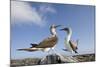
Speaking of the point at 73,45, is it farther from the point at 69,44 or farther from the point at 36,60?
the point at 36,60

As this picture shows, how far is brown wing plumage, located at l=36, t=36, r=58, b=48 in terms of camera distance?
2543mm

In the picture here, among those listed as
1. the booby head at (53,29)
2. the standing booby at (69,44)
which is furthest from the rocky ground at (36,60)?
the booby head at (53,29)

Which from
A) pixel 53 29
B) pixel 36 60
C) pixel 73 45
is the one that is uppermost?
pixel 53 29

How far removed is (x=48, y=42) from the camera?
2.58 metres

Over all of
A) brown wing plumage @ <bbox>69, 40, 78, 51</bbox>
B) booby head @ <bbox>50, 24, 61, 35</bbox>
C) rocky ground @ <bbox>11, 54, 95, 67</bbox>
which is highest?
booby head @ <bbox>50, 24, 61, 35</bbox>

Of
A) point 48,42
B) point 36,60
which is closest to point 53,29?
point 48,42

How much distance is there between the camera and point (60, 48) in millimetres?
2623

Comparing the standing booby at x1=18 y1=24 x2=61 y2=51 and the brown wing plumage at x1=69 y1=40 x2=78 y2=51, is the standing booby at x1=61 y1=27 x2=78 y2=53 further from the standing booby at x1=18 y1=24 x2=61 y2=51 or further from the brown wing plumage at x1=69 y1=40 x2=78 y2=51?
the standing booby at x1=18 y1=24 x2=61 y2=51

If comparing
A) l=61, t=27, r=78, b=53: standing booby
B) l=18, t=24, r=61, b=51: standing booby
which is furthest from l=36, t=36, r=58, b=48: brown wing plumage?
l=61, t=27, r=78, b=53: standing booby

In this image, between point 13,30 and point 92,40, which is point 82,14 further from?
point 13,30

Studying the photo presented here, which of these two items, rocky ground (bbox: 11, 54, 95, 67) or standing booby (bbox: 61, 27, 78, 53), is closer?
rocky ground (bbox: 11, 54, 95, 67)

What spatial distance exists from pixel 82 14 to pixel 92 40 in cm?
36
